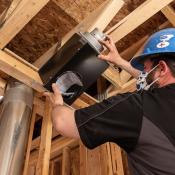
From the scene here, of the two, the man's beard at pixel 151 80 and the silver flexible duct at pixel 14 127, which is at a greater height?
the silver flexible duct at pixel 14 127

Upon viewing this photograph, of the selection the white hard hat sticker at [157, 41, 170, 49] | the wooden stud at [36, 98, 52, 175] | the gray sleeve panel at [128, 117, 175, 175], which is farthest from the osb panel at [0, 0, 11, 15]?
the gray sleeve panel at [128, 117, 175, 175]

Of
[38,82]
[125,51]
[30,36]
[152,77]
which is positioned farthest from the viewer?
[125,51]

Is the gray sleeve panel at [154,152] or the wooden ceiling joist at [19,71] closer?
the gray sleeve panel at [154,152]

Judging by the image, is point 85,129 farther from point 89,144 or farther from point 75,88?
point 75,88

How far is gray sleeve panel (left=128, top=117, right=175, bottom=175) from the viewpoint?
992 mm

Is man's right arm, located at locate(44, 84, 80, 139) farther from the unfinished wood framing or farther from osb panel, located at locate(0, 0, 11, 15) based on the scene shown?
osb panel, located at locate(0, 0, 11, 15)

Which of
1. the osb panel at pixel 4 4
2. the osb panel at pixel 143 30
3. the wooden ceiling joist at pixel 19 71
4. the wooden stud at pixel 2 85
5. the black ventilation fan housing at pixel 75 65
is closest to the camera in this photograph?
the black ventilation fan housing at pixel 75 65

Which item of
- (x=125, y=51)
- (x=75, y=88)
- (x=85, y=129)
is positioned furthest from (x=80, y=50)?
(x=125, y=51)

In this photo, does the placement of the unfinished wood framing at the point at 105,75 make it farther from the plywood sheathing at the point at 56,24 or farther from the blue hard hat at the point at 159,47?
the blue hard hat at the point at 159,47

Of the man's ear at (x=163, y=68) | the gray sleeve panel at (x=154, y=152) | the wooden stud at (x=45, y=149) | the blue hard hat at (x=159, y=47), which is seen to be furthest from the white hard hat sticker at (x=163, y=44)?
the wooden stud at (x=45, y=149)

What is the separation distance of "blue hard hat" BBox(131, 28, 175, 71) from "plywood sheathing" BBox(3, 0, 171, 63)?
1.04 metres

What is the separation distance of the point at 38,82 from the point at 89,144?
128 cm

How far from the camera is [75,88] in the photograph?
72.1 inches

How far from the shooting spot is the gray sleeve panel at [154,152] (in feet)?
3.26
